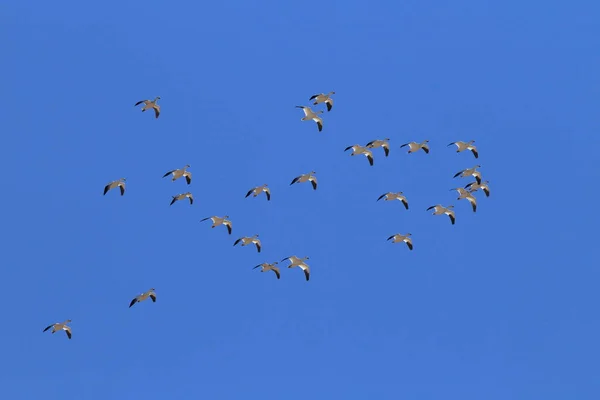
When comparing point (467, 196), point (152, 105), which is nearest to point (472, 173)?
point (467, 196)

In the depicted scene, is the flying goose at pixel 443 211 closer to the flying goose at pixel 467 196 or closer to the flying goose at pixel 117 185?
the flying goose at pixel 467 196

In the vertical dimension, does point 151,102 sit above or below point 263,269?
above

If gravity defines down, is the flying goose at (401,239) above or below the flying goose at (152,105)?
below

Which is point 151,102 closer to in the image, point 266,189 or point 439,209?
point 266,189

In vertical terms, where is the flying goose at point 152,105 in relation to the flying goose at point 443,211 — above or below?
above

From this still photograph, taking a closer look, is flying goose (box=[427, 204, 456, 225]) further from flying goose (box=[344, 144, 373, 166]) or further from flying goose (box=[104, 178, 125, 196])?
flying goose (box=[104, 178, 125, 196])

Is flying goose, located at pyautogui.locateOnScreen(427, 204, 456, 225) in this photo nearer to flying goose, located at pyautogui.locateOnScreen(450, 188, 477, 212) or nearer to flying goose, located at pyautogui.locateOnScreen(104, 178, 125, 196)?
flying goose, located at pyautogui.locateOnScreen(450, 188, 477, 212)

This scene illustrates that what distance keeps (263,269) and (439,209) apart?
33.4 ft

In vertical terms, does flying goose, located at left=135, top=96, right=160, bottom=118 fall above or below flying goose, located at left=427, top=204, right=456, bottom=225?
above

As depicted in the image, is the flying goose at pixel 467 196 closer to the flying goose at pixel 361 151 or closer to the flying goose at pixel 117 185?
the flying goose at pixel 361 151

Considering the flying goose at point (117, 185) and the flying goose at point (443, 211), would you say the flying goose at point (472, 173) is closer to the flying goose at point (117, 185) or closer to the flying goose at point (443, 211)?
the flying goose at point (443, 211)

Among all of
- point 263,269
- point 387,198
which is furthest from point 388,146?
point 263,269

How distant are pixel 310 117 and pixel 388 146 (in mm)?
4860

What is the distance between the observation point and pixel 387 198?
109 m
